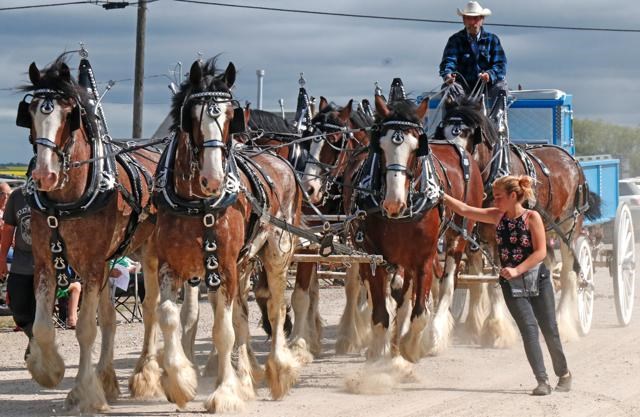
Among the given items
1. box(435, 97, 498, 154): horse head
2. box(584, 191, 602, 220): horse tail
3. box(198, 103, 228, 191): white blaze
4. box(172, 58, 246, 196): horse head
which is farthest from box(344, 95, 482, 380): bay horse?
box(584, 191, 602, 220): horse tail

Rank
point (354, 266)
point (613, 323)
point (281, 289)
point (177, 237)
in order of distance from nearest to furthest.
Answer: point (177, 237)
point (281, 289)
point (354, 266)
point (613, 323)

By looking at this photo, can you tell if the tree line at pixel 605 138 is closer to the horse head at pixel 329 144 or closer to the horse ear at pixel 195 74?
the horse head at pixel 329 144

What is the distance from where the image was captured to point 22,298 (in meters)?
10.3

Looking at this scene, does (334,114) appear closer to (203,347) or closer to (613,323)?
(203,347)

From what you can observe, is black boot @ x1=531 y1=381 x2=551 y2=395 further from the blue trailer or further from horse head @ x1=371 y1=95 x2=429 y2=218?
the blue trailer

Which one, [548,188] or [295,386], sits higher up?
[548,188]

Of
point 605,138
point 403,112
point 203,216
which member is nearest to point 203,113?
point 203,216

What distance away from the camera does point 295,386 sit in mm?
9758

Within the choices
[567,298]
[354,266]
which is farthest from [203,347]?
[567,298]

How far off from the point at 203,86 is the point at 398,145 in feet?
5.96

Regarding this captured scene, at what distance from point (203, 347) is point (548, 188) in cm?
414

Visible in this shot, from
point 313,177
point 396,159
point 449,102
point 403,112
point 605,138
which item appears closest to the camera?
point 396,159

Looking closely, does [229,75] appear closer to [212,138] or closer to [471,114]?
[212,138]

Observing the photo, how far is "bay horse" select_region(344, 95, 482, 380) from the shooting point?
938 cm
